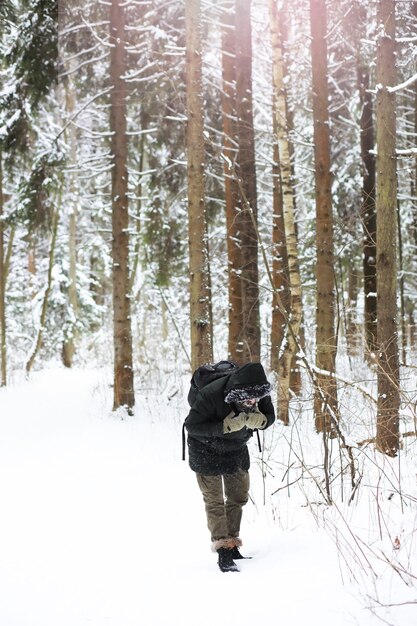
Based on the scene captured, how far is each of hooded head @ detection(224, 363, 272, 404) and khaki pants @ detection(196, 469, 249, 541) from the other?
2.44 feet

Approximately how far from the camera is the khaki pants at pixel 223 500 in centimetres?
419

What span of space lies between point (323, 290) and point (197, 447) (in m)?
5.21

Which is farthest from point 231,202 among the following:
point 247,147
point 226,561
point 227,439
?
point 226,561

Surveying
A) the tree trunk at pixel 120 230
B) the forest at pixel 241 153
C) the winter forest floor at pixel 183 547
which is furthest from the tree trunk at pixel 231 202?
the winter forest floor at pixel 183 547

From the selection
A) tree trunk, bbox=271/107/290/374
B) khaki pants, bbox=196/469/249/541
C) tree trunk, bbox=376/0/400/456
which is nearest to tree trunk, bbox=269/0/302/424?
tree trunk, bbox=271/107/290/374

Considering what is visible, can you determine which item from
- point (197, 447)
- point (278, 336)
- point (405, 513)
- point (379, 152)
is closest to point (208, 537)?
point (197, 447)

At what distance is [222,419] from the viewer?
4051mm

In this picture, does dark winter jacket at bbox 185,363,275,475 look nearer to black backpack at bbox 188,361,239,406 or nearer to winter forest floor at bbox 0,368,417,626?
black backpack at bbox 188,361,239,406

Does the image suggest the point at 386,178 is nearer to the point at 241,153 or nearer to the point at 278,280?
the point at 241,153

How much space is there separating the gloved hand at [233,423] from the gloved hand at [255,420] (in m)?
0.03

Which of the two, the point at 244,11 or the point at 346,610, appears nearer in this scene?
the point at 346,610

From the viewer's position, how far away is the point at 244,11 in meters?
10.8

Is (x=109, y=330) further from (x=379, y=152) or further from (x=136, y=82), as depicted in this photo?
(x=379, y=152)

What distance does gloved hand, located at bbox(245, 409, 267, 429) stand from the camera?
397 cm
